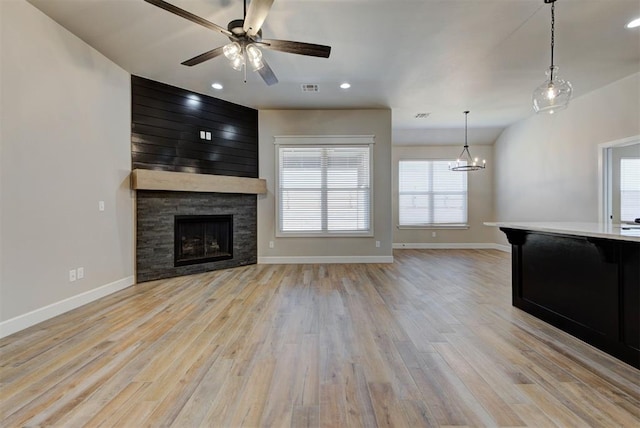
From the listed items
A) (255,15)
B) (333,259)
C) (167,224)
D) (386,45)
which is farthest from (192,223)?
(386,45)

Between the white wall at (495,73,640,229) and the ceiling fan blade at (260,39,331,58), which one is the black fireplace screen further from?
the white wall at (495,73,640,229)

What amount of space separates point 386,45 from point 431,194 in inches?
211

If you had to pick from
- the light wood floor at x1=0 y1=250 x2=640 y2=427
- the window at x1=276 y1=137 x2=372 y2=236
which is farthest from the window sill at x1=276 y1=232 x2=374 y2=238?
the light wood floor at x1=0 y1=250 x2=640 y2=427

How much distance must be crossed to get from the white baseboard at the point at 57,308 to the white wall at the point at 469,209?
642 centimetres

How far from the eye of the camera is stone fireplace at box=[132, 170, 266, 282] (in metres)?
4.27

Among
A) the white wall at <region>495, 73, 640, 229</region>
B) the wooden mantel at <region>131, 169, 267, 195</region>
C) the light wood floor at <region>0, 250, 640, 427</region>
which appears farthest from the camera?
the white wall at <region>495, 73, 640, 229</region>

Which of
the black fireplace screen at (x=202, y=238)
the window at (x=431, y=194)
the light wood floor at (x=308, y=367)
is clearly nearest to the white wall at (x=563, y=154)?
the window at (x=431, y=194)

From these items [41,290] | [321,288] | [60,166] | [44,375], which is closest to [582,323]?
[321,288]

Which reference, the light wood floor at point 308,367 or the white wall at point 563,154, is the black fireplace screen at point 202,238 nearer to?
the light wood floor at point 308,367

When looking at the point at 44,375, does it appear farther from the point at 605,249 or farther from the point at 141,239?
the point at 605,249

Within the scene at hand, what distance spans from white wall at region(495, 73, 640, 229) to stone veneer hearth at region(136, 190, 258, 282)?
6.23m

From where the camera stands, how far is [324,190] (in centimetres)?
580

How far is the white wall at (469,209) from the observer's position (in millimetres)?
7930

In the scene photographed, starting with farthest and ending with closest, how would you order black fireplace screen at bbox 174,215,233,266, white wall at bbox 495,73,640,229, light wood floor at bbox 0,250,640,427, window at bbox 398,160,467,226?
1. window at bbox 398,160,467,226
2. black fireplace screen at bbox 174,215,233,266
3. white wall at bbox 495,73,640,229
4. light wood floor at bbox 0,250,640,427
